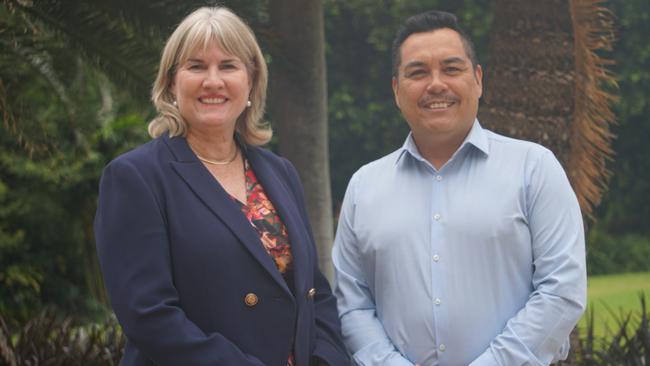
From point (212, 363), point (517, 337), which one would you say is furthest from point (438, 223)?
point (212, 363)

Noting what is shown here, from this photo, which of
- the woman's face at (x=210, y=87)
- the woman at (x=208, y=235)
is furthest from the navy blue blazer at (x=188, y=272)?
the woman's face at (x=210, y=87)

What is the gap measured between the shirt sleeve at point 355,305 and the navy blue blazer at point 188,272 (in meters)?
0.18

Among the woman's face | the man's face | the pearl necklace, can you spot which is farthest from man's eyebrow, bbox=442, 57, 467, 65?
the pearl necklace

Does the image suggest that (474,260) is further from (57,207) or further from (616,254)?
(616,254)

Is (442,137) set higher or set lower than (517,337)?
higher

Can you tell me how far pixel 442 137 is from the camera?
3416 mm

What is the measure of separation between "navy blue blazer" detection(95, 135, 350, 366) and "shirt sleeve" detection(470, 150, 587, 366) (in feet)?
2.24

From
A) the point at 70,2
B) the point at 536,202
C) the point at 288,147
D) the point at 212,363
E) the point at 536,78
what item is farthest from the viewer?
the point at 288,147

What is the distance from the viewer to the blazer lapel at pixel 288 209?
10.8 feet

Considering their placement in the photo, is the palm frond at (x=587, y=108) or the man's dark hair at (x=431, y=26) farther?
the palm frond at (x=587, y=108)

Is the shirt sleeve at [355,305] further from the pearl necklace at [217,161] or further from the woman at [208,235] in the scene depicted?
the pearl necklace at [217,161]

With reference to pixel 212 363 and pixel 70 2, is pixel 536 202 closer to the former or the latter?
pixel 212 363

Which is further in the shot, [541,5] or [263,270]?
[541,5]

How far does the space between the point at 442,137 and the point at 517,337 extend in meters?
0.77
